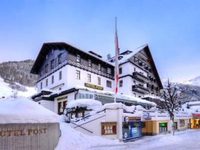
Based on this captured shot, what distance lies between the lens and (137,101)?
146 feet

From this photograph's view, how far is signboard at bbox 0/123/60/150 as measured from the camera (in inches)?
579

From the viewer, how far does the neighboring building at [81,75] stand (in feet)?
134

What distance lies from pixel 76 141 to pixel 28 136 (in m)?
6.01

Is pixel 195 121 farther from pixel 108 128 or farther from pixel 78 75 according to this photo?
pixel 108 128

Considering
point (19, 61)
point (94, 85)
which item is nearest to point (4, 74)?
point (19, 61)

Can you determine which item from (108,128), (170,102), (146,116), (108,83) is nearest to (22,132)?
(108,128)

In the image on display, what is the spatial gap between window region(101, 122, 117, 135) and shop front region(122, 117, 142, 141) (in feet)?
3.28

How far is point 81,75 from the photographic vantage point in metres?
45.0

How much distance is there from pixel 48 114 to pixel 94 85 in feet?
96.3

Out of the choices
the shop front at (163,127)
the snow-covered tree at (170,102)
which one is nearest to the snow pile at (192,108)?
the snow-covered tree at (170,102)

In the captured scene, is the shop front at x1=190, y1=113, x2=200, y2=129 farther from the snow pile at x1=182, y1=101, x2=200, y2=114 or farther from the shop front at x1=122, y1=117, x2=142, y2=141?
the shop front at x1=122, y1=117, x2=142, y2=141

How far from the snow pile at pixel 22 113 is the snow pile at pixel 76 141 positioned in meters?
2.16

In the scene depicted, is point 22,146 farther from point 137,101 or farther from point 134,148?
point 137,101

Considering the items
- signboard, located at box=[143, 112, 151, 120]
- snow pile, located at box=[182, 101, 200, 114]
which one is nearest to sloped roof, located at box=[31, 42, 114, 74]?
signboard, located at box=[143, 112, 151, 120]
